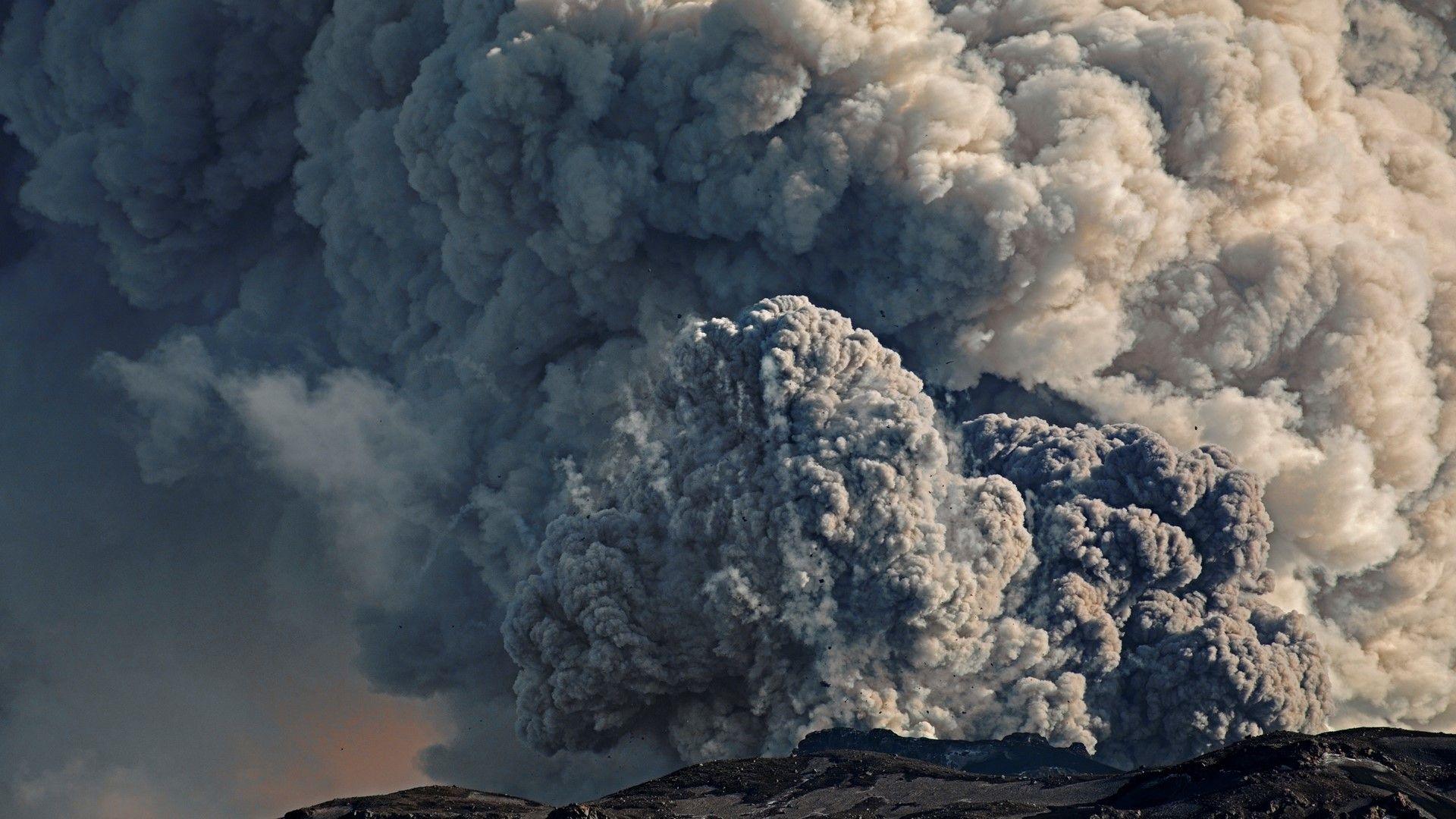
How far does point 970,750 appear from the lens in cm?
6119

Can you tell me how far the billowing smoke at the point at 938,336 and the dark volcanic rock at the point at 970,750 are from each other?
2.60 ft

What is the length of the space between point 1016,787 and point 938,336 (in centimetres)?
1635

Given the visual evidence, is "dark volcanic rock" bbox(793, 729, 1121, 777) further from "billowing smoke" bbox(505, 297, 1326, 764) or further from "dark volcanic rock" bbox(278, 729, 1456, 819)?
"billowing smoke" bbox(505, 297, 1326, 764)

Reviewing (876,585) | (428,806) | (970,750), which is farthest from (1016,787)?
(428,806)

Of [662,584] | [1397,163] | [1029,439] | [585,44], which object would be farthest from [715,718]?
[1397,163]

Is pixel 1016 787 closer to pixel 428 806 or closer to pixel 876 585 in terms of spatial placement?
pixel 876 585

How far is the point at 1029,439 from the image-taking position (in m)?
65.3

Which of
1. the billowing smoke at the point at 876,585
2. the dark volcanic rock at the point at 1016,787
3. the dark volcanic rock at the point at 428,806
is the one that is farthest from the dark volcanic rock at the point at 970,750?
the dark volcanic rock at the point at 428,806

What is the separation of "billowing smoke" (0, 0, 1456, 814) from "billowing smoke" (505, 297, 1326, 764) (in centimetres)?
13

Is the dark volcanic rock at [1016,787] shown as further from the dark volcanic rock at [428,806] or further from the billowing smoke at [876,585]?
the billowing smoke at [876,585]

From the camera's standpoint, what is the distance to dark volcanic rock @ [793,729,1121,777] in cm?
6003

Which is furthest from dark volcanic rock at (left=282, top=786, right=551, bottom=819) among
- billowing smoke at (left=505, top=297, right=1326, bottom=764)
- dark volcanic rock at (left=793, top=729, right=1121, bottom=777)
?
dark volcanic rock at (left=793, top=729, right=1121, bottom=777)

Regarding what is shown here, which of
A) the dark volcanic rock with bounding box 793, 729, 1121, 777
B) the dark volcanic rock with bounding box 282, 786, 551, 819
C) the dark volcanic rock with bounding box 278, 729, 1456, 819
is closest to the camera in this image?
the dark volcanic rock with bounding box 278, 729, 1456, 819

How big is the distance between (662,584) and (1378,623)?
2317cm
